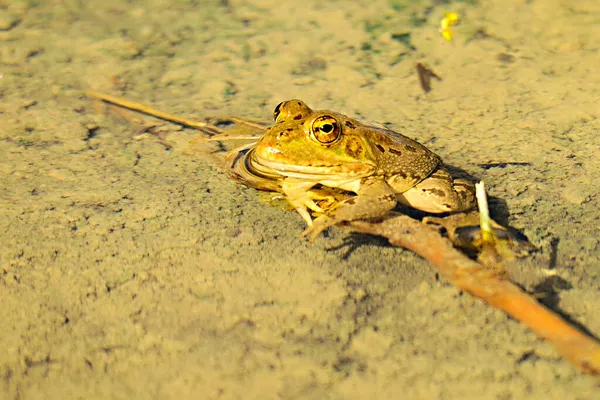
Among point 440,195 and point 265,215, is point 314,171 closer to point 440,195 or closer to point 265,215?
point 265,215

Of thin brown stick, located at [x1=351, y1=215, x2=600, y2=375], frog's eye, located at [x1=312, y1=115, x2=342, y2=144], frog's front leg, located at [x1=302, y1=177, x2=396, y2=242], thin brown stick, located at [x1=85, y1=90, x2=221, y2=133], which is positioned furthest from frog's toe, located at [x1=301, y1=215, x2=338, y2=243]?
thin brown stick, located at [x1=85, y1=90, x2=221, y2=133]

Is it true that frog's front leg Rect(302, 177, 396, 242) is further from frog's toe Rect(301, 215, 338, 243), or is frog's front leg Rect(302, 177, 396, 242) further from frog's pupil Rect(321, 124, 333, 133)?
frog's pupil Rect(321, 124, 333, 133)

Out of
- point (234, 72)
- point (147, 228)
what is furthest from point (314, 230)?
point (234, 72)

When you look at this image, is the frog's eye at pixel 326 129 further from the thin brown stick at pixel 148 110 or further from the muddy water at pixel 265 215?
the thin brown stick at pixel 148 110

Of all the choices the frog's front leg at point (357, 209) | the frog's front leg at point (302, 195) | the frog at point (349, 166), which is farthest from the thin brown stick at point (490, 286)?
the frog's front leg at point (302, 195)

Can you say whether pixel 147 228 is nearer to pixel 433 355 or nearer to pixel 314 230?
pixel 314 230

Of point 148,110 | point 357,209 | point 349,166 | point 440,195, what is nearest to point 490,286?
point 440,195
